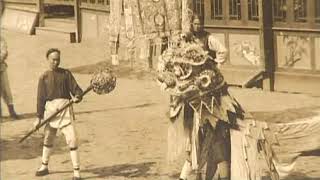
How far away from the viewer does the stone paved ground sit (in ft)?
22.4

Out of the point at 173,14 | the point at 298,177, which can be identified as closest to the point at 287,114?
the point at 298,177

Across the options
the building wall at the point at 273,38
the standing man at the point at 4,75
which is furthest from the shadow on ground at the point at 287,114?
the standing man at the point at 4,75

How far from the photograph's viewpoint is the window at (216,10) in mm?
7207

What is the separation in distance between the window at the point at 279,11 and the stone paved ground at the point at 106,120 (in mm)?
640

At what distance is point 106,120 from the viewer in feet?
23.3

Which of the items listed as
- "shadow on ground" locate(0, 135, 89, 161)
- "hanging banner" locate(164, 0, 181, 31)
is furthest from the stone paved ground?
"hanging banner" locate(164, 0, 181, 31)

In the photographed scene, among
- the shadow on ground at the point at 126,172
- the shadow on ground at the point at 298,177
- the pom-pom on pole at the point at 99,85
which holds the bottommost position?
the shadow on ground at the point at 298,177

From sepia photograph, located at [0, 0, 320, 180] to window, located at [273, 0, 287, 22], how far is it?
48 mm

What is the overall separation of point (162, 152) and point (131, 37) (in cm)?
80

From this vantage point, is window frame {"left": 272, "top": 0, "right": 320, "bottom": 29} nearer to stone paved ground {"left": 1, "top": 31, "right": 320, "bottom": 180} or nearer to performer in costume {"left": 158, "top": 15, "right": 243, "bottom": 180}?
stone paved ground {"left": 1, "top": 31, "right": 320, "bottom": 180}

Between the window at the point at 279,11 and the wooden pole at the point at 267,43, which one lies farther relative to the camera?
the window at the point at 279,11

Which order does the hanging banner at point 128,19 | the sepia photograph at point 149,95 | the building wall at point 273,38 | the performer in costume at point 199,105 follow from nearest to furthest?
the performer in costume at point 199,105 < the sepia photograph at point 149,95 < the hanging banner at point 128,19 < the building wall at point 273,38

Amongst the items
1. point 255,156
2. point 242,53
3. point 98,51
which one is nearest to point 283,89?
point 242,53

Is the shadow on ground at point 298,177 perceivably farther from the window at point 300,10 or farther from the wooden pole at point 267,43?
the window at point 300,10
